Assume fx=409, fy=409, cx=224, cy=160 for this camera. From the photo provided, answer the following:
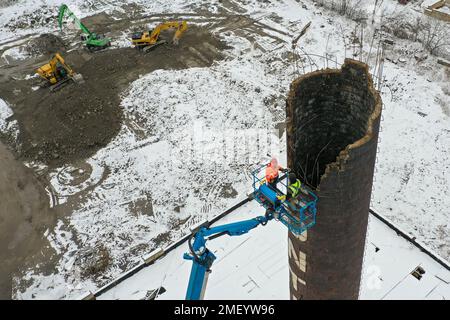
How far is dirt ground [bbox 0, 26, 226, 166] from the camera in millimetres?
26219

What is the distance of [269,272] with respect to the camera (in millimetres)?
15312

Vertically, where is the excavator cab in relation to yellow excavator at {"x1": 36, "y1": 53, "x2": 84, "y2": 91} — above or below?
above

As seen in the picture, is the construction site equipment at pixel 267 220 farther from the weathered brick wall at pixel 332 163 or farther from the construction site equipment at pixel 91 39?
the construction site equipment at pixel 91 39

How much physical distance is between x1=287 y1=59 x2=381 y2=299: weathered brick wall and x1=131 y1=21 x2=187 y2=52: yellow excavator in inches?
1038

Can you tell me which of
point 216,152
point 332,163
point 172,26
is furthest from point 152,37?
point 332,163

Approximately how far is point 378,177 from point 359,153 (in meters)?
17.3

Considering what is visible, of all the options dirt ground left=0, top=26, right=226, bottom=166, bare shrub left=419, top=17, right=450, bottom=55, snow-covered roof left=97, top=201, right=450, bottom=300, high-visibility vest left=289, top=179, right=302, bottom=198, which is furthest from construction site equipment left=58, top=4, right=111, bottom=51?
high-visibility vest left=289, top=179, right=302, bottom=198

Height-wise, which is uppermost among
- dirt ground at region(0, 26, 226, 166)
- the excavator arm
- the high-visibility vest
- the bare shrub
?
the high-visibility vest

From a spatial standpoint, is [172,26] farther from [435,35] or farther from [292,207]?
[292,207]

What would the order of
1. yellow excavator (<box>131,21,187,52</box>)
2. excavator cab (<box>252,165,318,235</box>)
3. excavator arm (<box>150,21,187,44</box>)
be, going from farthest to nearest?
excavator arm (<box>150,21,187,44</box>) < yellow excavator (<box>131,21,187,52</box>) < excavator cab (<box>252,165,318,235</box>)

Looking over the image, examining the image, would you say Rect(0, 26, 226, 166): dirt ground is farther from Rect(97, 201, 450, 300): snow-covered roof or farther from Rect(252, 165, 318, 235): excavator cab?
Rect(252, 165, 318, 235): excavator cab

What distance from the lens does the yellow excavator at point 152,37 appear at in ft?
107

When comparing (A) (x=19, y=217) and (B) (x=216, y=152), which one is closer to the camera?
(A) (x=19, y=217)

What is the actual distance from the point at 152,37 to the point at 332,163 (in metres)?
28.7
